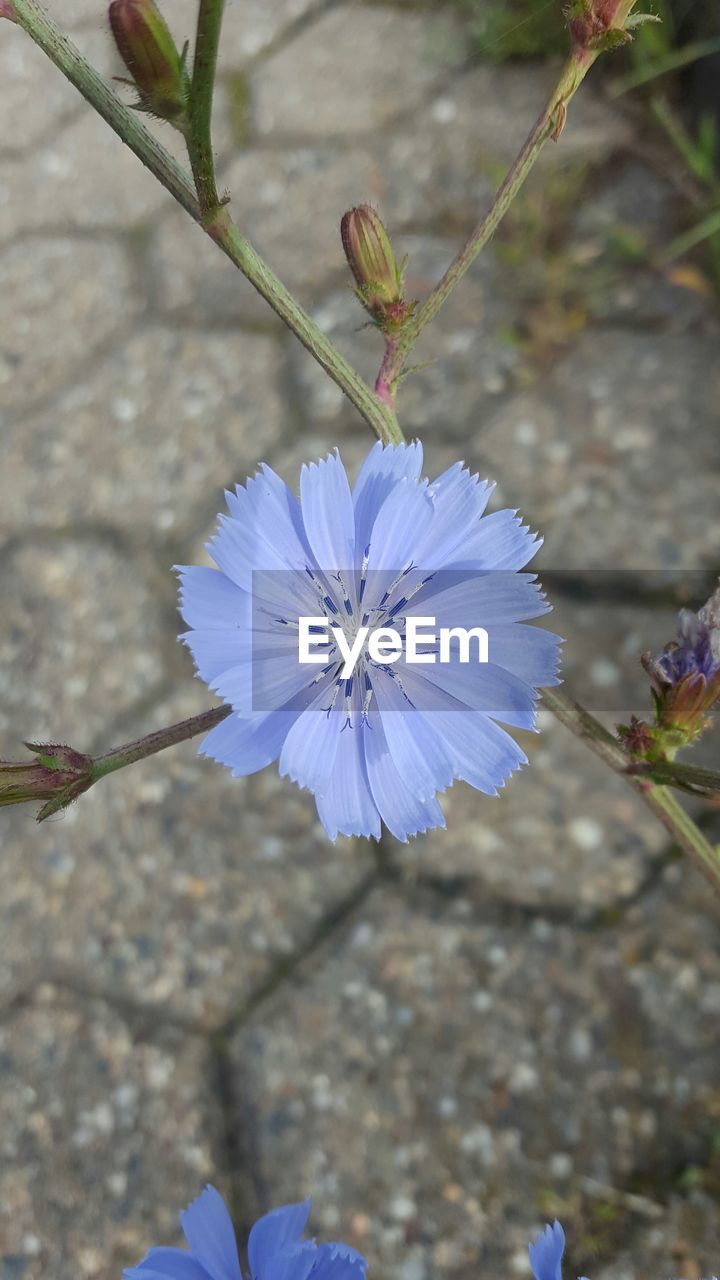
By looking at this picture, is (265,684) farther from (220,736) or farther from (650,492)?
(650,492)

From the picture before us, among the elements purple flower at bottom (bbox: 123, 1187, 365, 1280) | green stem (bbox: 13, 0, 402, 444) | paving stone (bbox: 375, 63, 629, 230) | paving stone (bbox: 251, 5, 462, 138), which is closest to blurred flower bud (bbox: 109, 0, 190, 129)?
green stem (bbox: 13, 0, 402, 444)

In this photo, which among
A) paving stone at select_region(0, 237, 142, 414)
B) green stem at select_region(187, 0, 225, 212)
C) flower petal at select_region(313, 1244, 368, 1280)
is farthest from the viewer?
paving stone at select_region(0, 237, 142, 414)

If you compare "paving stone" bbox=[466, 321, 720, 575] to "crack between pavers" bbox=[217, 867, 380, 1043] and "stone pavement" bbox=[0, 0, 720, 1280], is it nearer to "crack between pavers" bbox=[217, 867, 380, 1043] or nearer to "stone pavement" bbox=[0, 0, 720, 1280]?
"stone pavement" bbox=[0, 0, 720, 1280]

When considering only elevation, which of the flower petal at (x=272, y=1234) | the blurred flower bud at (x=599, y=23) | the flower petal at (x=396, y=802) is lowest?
the flower petal at (x=272, y=1234)

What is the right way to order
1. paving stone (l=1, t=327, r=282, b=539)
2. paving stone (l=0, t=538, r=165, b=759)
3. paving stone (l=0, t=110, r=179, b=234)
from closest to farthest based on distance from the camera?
paving stone (l=0, t=538, r=165, b=759) → paving stone (l=1, t=327, r=282, b=539) → paving stone (l=0, t=110, r=179, b=234)

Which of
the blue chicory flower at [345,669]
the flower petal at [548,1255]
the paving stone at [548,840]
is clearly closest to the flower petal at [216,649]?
the blue chicory flower at [345,669]

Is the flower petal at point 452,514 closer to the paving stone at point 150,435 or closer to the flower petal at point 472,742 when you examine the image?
the flower petal at point 472,742

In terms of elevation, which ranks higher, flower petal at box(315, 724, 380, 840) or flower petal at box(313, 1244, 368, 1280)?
flower petal at box(315, 724, 380, 840)
